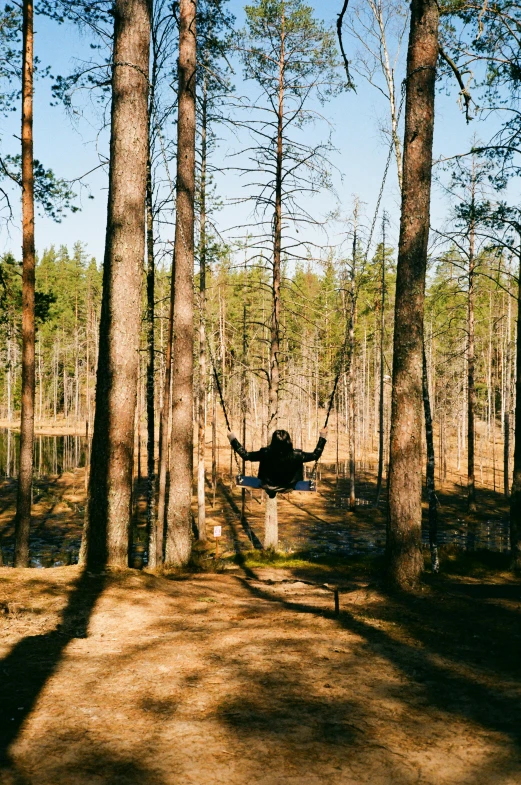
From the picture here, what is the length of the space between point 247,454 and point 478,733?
4.72m

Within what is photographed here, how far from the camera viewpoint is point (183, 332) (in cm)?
1095

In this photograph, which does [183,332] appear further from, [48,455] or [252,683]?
[48,455]

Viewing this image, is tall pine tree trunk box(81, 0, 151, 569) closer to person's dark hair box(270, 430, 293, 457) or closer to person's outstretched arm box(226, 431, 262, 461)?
person's outstretched arm box(226, 431, 262, 461)

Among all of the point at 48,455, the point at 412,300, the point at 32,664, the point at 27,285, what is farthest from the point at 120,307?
the point at 48,455

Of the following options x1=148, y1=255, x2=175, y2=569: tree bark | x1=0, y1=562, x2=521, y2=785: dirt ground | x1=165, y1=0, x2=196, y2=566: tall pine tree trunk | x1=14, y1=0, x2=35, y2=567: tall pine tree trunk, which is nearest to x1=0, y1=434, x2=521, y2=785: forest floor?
x1=0, y1=562, x2=521, y2=785: dirt ground

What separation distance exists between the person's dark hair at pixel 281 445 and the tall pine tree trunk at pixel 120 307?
1.89 m

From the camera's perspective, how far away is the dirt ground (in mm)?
3188

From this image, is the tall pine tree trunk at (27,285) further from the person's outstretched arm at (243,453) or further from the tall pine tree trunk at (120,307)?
the person's outstretched arm at (243,453)

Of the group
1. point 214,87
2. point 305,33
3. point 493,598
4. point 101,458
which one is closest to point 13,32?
point 214,87

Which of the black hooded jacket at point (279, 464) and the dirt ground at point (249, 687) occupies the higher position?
the black hooded jacket at point (279, 464)

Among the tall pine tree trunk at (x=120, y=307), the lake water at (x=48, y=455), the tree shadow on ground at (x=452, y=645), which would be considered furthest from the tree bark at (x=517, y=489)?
the lake water at (x=48, y=455)

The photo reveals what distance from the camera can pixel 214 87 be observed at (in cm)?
1614

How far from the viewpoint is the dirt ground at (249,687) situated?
125 inches

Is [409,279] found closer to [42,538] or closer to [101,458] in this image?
[101,458]
